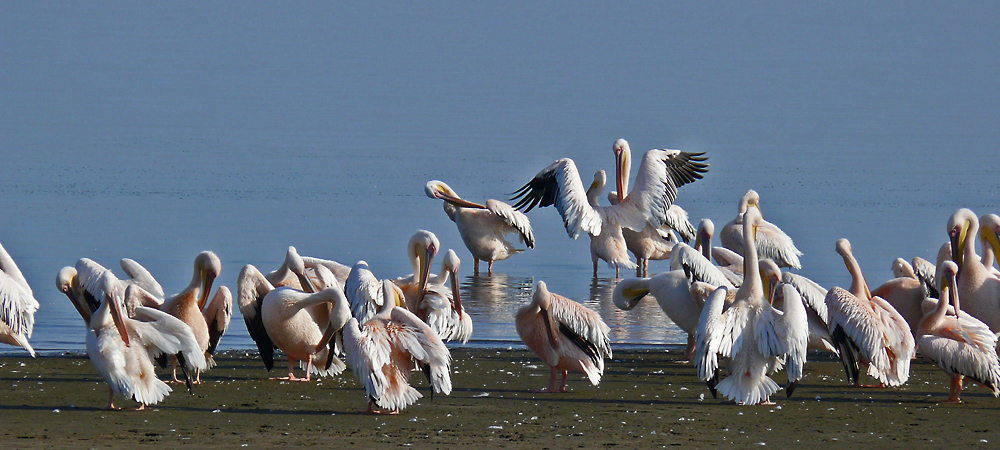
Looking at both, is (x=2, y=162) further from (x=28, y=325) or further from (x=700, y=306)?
(x=700, y=306)

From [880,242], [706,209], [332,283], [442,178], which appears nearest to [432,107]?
[442,178]

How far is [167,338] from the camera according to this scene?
701cm

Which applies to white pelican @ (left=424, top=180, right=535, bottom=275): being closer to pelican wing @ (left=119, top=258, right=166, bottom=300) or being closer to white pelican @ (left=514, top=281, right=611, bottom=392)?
pelican wing @ (left=119, top=258, right=166, bottom=300)

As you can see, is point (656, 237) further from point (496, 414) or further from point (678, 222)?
point (496, 414)

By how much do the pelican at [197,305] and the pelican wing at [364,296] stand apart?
79 centimetres

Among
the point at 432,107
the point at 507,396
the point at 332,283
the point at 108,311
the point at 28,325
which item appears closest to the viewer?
the point at 108,311

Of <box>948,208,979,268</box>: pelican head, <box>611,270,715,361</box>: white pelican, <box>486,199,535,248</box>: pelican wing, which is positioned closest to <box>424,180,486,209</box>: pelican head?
<box>486,199,535,248</box>: pelican wing

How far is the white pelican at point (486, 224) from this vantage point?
47.4 feet

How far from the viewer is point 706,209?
1906cm

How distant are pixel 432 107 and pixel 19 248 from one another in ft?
73.5

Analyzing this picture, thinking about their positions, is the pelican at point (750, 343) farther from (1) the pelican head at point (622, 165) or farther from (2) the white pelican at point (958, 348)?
(1) the pelican head at point (622, 165)

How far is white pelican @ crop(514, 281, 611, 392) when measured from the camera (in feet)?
25.7

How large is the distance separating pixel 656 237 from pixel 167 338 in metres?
8.08

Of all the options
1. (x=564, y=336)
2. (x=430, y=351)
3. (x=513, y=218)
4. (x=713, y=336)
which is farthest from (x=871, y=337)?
(x=513, y=218)
